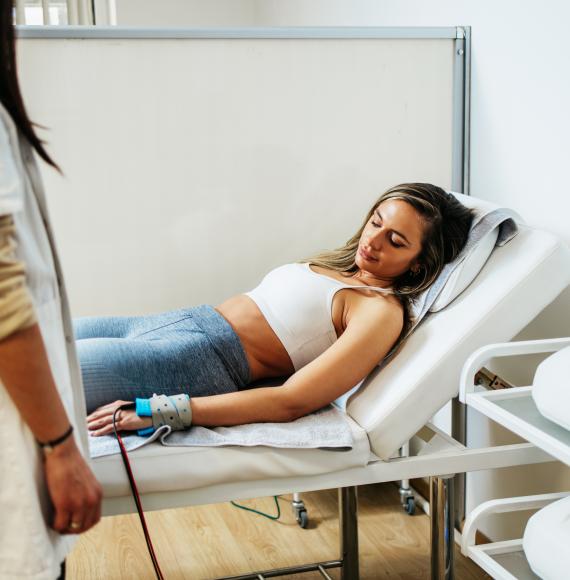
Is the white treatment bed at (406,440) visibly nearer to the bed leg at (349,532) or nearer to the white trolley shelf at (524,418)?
the bed leg at (349,532)

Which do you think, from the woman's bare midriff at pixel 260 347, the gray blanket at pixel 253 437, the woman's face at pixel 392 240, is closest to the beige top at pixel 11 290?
the gray blanket at pixel 253 437

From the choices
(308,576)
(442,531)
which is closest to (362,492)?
(308,576)

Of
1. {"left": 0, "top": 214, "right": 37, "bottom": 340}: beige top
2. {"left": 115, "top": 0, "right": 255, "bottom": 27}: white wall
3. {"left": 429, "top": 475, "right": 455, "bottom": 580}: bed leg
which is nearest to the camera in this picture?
{"left": 0, "top": 214, "right": 37, "bottom": 340}: beige top

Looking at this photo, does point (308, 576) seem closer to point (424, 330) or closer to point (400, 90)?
point (424, 330)

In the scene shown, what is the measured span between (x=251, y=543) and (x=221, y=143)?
1063 mm

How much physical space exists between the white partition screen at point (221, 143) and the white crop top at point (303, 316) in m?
0.38

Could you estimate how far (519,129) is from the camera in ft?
6.09

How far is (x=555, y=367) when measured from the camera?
1.22m

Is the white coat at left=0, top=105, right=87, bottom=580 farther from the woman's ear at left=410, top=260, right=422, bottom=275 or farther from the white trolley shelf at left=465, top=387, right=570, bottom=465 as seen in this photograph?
the woman's ear at left=410, top=260, right=422, bottom=275

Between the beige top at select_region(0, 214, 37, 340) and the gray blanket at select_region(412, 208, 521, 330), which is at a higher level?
the beige top at select_region(0, 214, 37, 340)

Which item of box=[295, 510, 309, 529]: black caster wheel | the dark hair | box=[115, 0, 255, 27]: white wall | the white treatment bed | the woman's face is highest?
box=[115, 0, 255, 27]: white wall

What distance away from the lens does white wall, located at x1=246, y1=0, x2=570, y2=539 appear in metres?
1.72

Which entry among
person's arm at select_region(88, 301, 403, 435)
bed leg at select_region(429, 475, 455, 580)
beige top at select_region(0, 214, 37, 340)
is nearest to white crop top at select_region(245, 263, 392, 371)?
person's arm at select_region(88, 301, 403, 435)

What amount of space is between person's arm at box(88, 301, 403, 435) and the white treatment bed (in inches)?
2.1
